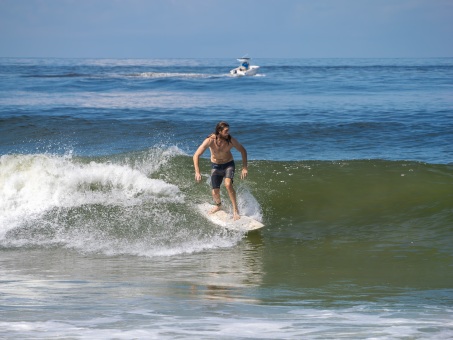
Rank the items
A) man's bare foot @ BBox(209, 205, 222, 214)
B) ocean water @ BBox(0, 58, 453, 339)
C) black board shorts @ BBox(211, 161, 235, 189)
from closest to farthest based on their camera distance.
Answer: ocean water @ BBox(0, 58, 453, 339), black board shorts @ BBox(211, 161, 235, 189), man's bare foot @ BBox(209, 205, 222, 214)

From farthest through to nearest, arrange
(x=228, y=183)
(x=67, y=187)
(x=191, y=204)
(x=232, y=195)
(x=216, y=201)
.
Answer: (x=67, y=187)
(x=191, y=204)
(x=216, y=201)
(x=232, y=195)
(x=228, y=183)

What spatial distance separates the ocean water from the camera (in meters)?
5.69

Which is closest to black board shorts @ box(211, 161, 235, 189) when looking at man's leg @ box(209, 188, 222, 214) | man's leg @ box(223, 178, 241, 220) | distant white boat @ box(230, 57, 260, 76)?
man's leg @ box(223, 178, 241, 220)

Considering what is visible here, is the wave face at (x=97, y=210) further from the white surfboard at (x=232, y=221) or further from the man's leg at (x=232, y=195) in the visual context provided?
the man's leg at (x=232, y=195)

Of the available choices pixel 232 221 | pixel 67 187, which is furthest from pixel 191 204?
pixel 67 187

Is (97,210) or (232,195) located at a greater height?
(232,195)

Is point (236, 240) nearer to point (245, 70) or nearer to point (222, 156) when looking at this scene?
point (222, 156)

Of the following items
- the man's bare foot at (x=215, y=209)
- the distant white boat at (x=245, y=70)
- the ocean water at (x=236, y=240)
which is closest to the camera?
the ocean water at (x=236, y=240)

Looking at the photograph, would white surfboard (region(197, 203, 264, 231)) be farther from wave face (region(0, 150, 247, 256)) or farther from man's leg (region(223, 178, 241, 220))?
wave face (region(0, 150, 247, 256))

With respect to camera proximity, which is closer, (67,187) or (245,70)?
(67,187)

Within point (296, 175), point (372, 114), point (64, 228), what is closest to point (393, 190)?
point (296, 175)

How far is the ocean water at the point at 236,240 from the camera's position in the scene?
569 centimetres

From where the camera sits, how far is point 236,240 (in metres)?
10.4

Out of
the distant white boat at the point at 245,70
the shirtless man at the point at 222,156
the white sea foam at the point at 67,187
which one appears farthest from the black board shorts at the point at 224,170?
the distant white boat at the point at 245,70
